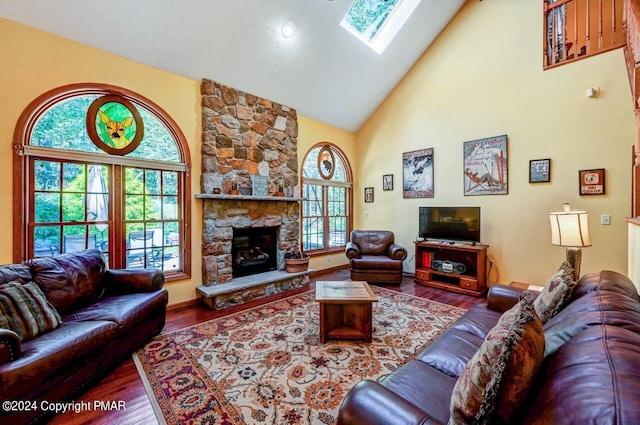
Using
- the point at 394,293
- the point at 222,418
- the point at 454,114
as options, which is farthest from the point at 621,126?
the point at 222,418

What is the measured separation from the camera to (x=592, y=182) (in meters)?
3.29

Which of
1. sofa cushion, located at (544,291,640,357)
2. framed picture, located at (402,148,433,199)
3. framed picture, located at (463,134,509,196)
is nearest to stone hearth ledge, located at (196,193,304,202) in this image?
framed picture, located at (402,148,433,199)

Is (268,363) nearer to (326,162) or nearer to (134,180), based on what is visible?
(134,180)

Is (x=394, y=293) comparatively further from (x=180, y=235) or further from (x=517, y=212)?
(x=180, y=235)

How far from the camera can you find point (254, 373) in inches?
81.6

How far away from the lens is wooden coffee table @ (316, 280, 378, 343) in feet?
8.07

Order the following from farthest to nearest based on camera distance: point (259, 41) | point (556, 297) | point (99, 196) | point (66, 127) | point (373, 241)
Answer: point (373, 241) → point (259, 41) → point (99, 196) → point (66, 127) → point (556, 297)

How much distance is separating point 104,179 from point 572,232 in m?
5.08

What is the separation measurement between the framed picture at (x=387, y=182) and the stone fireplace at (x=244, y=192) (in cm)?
188

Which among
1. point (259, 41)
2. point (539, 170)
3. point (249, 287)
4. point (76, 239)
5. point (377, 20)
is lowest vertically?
point (249, 287)

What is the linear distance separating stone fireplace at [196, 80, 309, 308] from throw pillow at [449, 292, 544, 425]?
308cm

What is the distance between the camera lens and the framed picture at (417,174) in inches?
185

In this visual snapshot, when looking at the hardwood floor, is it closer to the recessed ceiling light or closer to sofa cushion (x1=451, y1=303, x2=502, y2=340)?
sofa cushion (x1=451, y1=303, x2=502, y2=340)

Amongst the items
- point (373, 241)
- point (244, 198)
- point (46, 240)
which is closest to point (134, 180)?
point (46, 240)
